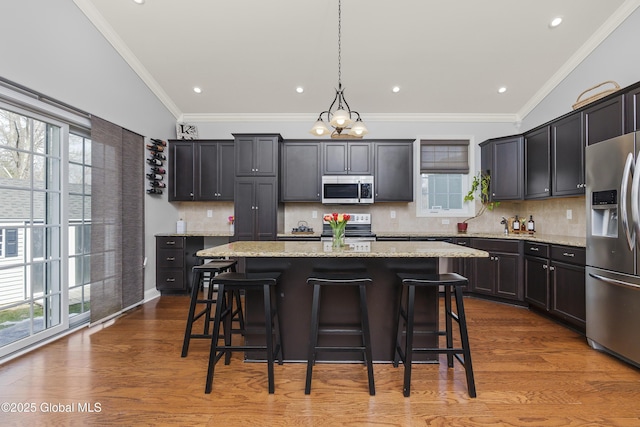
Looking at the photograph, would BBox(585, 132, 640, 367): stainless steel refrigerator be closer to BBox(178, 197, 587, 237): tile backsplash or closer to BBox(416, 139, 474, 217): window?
BBox(178, 197, 587, 237): tile backsplash

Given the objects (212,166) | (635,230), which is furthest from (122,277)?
(635,230)

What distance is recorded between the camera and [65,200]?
2930 mm

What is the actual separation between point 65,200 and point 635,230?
4.87m

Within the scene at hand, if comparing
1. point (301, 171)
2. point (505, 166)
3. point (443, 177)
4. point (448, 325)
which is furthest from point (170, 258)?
point (505, 166)

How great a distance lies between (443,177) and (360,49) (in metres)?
2.49

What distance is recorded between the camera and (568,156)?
3.28 meters

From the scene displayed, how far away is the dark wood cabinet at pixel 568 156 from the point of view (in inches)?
122

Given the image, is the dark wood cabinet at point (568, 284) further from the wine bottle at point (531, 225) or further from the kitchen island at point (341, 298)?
the kitchen island at point (341, 298)

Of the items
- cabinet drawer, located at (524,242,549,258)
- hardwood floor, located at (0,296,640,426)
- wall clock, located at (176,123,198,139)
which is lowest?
hardwood floor, located at (0,296,640,426)

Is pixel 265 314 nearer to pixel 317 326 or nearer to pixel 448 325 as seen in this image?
pixel 317 326

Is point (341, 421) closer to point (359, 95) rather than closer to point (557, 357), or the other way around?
point (557, 357)

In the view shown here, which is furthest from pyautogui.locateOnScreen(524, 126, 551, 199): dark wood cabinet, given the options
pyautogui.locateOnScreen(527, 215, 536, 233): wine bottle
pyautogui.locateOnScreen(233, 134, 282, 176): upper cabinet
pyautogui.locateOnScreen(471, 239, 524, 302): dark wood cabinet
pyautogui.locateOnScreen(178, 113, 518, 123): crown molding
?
pyautogui.locateOnScreen(233, 134, 282, 176): upper cabinet

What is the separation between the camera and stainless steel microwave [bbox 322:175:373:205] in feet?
14.6

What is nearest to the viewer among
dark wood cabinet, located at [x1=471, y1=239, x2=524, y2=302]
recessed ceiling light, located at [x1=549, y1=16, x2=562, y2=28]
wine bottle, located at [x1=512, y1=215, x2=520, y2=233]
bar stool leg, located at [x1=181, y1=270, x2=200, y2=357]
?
bar stool leg, located at [x1=181, y1=270, x2=200, y2=357]
